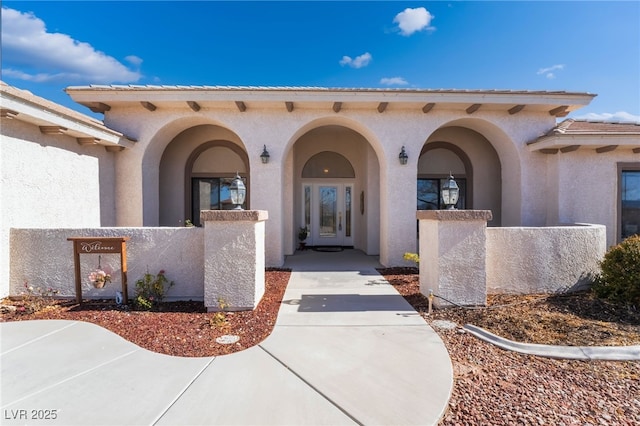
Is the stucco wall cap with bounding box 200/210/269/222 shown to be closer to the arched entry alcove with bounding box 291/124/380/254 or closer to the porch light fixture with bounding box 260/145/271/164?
the porch light fixture with bounding box 260/145/271/164

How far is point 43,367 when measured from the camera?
129 inches

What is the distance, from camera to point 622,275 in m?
5.34

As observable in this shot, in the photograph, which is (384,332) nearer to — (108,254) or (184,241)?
(184,241)

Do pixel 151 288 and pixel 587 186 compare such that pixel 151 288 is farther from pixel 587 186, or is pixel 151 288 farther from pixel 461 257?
pixel 587 186

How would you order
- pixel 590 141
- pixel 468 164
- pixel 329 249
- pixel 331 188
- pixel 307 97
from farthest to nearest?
pixel 331 188
pixel 329 249
pixel 468 164
pixel 307 97
pixel 590 141

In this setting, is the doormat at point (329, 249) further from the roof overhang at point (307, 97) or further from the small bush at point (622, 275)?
the small bush at point (622, 275)

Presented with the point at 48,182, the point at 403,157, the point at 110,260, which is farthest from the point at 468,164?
the point at 48,182

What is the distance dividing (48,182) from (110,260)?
2595 mm

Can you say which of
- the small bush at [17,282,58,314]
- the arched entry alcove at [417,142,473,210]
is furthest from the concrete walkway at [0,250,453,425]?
the arched entry alcove at [417,142,473,210]

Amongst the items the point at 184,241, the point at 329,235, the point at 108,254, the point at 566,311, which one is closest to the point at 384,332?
the point at 566,311

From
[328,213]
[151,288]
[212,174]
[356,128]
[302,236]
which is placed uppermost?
[356,128]

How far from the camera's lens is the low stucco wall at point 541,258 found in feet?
19.2

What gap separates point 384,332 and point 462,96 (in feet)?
23.3

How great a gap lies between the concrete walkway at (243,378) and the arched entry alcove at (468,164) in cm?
750
